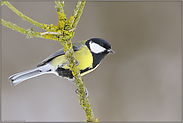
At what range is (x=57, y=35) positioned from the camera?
611 mm

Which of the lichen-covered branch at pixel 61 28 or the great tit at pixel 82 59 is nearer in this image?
the lichen-covered branch at pixel 61 28

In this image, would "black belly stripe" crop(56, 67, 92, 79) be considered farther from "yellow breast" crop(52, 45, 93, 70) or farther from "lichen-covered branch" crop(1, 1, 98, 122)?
"lichen-covered branch" crop(1, 1, 98, 122)

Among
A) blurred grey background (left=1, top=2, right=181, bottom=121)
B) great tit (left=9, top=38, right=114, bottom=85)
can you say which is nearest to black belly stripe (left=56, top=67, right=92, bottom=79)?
great tit (left=9, top=38, right=114, bottom=85)

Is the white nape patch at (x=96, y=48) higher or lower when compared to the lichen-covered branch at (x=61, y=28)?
lower

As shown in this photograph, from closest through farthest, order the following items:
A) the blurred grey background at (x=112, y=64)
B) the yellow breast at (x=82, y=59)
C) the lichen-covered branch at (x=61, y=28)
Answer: the lichen-covered branch at (x=61, y=28) < the yellow breast at (x=82, y=59) < the blurred grey background at (x=112, y=64)

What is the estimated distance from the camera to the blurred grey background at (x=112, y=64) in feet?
6.30

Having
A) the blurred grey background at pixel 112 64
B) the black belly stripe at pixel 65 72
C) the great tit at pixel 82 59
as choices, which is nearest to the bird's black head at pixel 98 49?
the great tit at pixel 82 59

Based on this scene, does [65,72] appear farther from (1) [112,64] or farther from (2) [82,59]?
(1) [112,64]

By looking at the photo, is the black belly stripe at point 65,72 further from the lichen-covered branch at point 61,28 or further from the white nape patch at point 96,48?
the lichen-covered branch at point 61,28

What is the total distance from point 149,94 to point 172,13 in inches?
42.7

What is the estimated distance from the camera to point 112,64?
2.00 meters

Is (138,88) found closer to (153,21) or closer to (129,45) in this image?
(129,45)

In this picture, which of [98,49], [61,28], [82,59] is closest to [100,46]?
[98,49]

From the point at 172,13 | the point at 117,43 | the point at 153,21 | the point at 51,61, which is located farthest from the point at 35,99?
the point at 172,13
